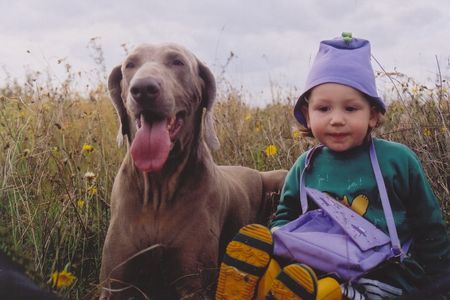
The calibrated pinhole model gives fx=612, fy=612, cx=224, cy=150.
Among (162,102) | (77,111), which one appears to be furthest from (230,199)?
(77,111)

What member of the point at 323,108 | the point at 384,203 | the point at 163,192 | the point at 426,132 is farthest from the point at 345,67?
the point at 426,132

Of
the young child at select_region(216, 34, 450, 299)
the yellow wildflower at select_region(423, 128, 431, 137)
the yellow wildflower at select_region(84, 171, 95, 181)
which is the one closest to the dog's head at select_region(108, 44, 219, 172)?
the yellow wildflower at select_region(84, 171, 95, 181)

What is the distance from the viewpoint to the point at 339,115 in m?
2.96

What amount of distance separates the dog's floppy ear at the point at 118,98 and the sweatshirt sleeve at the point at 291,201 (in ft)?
3.09

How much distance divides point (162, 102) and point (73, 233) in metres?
1.04

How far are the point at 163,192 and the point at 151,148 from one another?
0.26 m

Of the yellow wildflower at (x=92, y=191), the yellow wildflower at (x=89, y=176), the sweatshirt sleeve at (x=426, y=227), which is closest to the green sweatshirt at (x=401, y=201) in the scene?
the sweatshirt sleeve at (x=426, y=227)

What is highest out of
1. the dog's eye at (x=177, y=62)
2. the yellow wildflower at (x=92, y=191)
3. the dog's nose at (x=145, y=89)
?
the dog's eye at (x=177, y=62)

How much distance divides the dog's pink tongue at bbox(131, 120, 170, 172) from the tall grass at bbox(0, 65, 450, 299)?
0.62 metres

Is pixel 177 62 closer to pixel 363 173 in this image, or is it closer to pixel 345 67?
pixel 345 67

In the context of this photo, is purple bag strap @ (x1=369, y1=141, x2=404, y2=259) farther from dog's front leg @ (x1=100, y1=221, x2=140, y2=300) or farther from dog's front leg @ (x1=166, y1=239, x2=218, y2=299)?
dog's front leg @ (x1=100, y1=221, x2=140, y2=300)

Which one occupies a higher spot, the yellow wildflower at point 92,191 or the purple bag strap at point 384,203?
the purple bag strap at point 384,203

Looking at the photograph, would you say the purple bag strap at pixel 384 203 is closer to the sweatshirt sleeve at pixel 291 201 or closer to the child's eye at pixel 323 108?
the sweatshirt sleeve at pixel 291 201

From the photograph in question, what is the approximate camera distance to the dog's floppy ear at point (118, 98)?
3.41 metres
